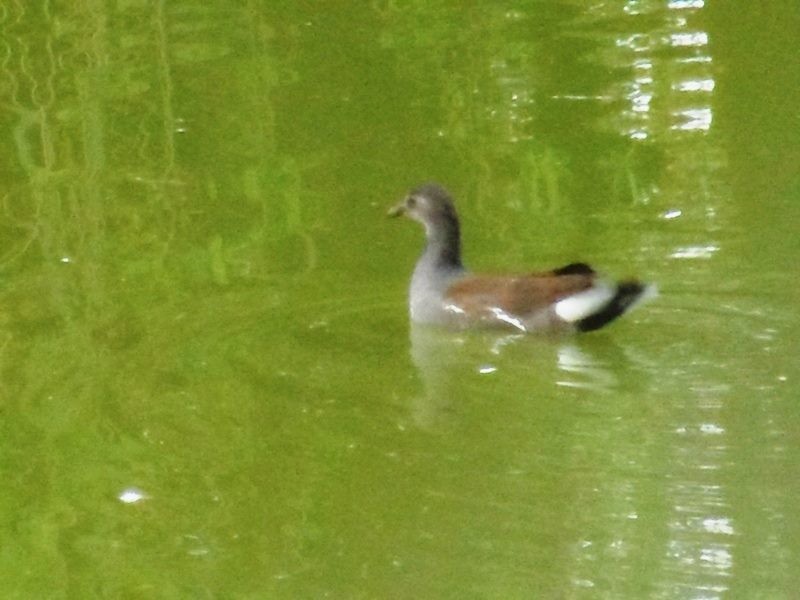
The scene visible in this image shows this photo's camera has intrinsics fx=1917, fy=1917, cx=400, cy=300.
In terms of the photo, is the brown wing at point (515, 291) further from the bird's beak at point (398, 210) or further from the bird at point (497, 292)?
the bird's beak at point (398, 210)

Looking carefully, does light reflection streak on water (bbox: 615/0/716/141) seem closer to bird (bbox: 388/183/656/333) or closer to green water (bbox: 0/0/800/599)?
green water (bbox: 0/0/800/599)

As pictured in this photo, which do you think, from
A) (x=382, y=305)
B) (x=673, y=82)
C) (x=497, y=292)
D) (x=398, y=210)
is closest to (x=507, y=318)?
(x=497, y=292)

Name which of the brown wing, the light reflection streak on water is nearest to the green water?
the light reflection streak on water

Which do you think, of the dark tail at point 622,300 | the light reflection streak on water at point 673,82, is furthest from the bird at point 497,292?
the light reflection streak on water at point 673,82

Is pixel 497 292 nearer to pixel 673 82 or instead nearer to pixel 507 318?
pixel 507 318

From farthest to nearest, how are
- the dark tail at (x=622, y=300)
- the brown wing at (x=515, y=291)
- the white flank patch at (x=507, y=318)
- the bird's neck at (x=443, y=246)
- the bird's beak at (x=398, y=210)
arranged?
the bird's beak at (x=398, y=210), the bird's neck at (x=443, y=246), the white flank patch at (x=507, y=318), the brown wing at (x=515, y=291), the dark tail at (x=622, y=300)

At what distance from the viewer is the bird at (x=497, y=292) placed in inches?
289

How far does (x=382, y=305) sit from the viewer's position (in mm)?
8016

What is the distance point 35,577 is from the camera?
5.99 metres

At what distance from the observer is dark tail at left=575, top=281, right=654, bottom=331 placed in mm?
7305

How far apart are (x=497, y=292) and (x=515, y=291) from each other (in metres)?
0.08

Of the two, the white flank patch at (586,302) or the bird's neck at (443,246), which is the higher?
the bird's neck at (443,246)

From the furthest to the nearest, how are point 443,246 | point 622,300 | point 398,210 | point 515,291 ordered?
point 398,210 → point 443,246 → point 515,291 → point 622,300

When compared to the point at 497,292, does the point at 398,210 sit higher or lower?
higher
